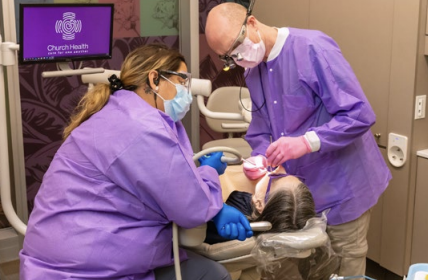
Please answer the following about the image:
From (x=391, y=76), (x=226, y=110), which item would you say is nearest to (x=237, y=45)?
(x=391, y=76)

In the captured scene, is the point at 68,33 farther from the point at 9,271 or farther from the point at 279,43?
the point at 9,271

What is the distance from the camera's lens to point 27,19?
2232 mm

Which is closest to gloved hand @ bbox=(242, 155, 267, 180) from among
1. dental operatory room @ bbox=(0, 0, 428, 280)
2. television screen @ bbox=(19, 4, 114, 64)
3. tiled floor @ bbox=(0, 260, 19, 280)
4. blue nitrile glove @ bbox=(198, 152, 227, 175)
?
dental operatory room @ bbox=(0, 0, 428, 280)

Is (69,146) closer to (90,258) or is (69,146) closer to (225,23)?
(90,258)

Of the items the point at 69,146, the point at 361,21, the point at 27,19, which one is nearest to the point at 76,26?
the point at 27,19

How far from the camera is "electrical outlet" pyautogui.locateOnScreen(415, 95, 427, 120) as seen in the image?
2418 millimetres

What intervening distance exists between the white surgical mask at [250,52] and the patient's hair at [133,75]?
300mm

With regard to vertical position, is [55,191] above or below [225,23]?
below

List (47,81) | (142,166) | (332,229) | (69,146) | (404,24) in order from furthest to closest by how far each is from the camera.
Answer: (47,81), (404,24), (332,229), (69,146), (142,166)

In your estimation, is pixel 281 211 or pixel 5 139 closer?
pixel 281 211

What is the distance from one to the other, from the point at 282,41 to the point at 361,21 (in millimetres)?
717

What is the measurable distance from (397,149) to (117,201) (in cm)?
147

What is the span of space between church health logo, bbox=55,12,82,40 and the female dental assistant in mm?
823

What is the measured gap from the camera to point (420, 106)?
2432mm
